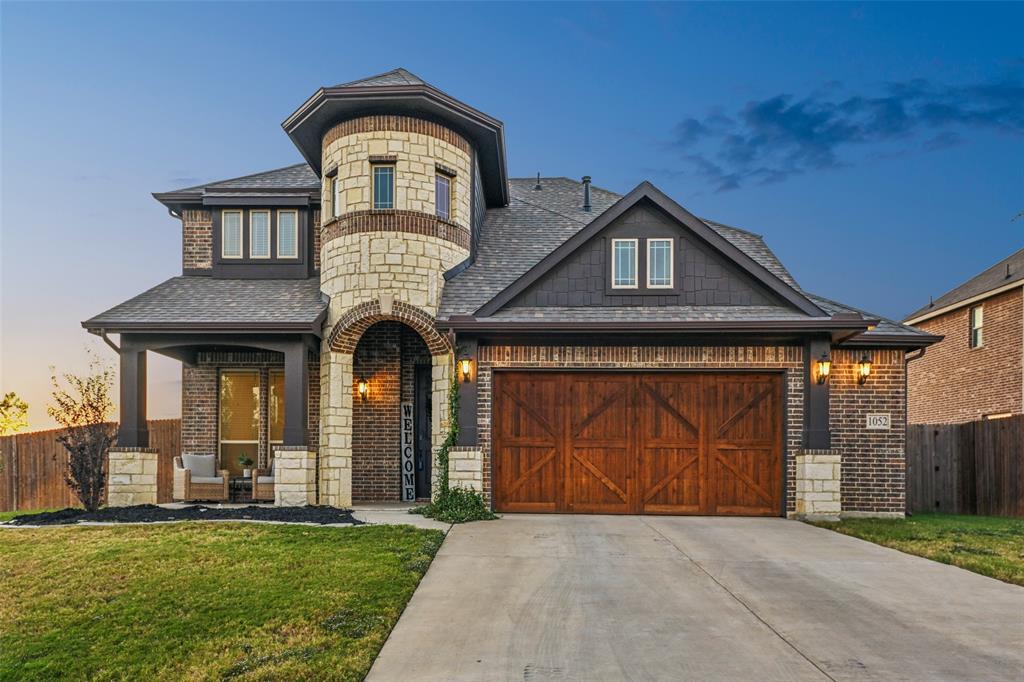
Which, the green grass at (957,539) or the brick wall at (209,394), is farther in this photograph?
the brick wall at (209,394)

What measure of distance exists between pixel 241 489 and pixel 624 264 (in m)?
8.62

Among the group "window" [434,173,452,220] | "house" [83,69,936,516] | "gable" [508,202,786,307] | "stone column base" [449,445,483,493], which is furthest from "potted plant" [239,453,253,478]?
"gable" [508,202,786,307]

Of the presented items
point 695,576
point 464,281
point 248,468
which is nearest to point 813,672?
point 695,576

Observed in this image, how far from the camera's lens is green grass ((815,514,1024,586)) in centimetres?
892

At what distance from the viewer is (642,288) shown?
13.5 m

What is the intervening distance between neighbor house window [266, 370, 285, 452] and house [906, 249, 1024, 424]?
1610cm

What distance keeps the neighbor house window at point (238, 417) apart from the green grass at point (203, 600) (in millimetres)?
5248

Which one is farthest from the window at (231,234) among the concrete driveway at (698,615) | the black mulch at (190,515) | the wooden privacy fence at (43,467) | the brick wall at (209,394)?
the concrete driveway at (698,615)

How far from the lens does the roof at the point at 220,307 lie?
13500mm

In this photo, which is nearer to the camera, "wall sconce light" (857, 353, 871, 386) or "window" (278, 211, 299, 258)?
"wall sconce light" (857, 353, 871, 386)

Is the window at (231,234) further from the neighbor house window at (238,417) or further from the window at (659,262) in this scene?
the window at (659,262)

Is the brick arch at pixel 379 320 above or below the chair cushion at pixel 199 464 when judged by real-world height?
above

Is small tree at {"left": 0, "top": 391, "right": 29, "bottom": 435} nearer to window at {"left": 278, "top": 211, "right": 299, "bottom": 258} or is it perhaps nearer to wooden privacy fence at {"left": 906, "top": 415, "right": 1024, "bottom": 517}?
window at {"left": 278, "top": 211, "right": 299, "bottom": 258}

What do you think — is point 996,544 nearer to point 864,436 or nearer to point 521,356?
point 864,436
